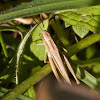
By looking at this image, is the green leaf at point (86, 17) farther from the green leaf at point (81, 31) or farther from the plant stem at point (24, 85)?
the plant stem at point (24, 85)

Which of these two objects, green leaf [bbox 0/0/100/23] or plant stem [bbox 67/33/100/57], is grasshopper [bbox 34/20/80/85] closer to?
plant stem [bbox 67/33/100/57]

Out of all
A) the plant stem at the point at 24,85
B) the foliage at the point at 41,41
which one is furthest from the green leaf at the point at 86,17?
the plant stem at the point at 24,85

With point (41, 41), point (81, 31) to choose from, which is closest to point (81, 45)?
point (81, 31)

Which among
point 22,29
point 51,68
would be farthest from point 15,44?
point 51,68

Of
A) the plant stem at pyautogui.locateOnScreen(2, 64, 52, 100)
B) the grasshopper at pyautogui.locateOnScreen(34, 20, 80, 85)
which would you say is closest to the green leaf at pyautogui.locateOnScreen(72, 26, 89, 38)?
the grasshopper at pyautogui.locateOnScreen(34, 20, 80, 85)

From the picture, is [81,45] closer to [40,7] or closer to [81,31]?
[81,31]

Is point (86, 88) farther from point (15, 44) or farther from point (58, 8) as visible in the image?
point (58, 8)

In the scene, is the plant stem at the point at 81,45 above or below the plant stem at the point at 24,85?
above
